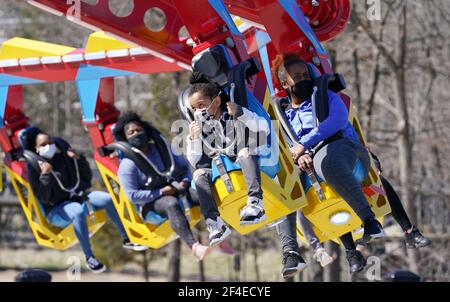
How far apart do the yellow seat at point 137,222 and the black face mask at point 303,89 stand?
258 centimetres

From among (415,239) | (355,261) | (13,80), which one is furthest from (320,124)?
(13,80)

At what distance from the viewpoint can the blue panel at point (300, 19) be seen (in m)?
8.39

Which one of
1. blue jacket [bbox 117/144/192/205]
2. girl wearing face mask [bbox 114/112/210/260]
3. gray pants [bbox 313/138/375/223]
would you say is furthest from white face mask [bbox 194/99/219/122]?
blue jacket [bbox 117/144/192/205]

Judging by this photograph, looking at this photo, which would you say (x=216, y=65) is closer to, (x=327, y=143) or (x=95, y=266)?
(x=327, y=143)

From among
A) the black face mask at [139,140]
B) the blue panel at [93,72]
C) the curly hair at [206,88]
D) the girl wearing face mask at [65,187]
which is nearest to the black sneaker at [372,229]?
the curly hair at [206,88]

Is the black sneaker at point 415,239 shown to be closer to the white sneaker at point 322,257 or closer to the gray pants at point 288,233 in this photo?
the white sneaker at point 322,257

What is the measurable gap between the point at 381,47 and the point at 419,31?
406 centimetres

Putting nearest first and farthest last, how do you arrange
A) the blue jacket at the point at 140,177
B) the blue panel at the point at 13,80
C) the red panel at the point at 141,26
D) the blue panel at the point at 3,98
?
the red panel at the point at 141,26 < the blue jacket at the point at 140,177 < the blue panel at the point at 13,80 < the blue panel at the point at 3,98

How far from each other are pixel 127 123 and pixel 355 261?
Result: 307 cm

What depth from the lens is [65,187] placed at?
35.1 ft

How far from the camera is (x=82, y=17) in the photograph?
28.2 feet
